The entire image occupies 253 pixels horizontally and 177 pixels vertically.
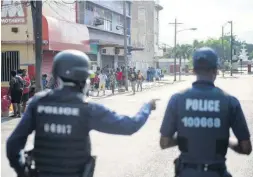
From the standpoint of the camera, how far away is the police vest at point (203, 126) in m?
3.00

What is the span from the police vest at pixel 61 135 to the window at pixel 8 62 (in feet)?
69.8

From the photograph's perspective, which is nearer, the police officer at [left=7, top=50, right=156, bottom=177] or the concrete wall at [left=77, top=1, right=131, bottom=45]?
the police officer at [left=7, top=50, right=156, bottom=177]

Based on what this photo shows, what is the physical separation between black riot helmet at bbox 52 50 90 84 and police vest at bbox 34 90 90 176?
11cm

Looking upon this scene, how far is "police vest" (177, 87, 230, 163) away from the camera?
3.00 m

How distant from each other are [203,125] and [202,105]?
5.6 inches

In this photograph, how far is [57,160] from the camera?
281 centimetres

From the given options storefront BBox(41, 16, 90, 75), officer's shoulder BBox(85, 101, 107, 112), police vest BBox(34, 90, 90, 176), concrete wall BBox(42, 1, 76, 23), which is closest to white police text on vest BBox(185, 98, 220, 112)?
officer's shoulder BBox(85, 101, 107, 112)

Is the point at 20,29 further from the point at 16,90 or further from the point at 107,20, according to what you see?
the point at 107,20

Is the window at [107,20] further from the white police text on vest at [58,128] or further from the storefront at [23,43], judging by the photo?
the white police text on vest at [58,128]

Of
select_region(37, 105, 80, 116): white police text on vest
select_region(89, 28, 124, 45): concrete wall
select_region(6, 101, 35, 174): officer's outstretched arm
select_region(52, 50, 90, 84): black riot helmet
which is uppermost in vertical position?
select_region(89, 28, 124, 45): concrete wall

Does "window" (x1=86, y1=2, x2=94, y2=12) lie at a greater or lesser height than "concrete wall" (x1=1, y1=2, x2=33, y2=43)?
greater

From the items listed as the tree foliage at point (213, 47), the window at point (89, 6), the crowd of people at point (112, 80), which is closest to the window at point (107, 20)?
the window at point (89, 6)

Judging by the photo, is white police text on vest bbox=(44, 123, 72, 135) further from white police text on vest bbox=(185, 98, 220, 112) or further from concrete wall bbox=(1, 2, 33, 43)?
concrete wall bbox=(1, 2, 33, 43)

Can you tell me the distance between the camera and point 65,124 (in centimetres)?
285
